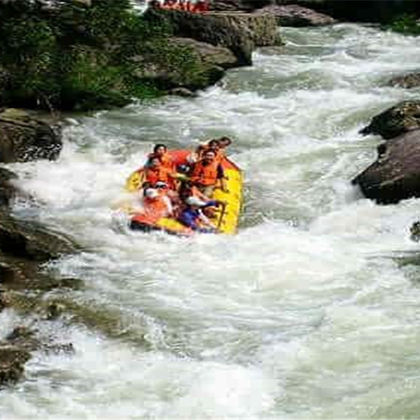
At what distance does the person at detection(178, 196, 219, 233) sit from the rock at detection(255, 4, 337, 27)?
14.3 metres

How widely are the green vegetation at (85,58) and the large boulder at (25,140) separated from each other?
1330 mm

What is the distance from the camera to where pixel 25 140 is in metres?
11.8

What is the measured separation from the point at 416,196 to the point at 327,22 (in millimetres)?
14798

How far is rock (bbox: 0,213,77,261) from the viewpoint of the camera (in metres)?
8.53

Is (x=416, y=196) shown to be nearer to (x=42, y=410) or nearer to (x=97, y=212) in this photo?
(x=97, y=212)

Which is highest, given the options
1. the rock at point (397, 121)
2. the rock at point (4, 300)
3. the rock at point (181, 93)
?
the rock at point (397, 121)

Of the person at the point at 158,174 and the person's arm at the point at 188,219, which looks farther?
the person at the point at 158,174

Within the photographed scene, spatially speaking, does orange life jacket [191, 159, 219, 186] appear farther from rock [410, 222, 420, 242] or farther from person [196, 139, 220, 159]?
rock [410, 222, 420, 242]

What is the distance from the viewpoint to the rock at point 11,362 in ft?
20.5

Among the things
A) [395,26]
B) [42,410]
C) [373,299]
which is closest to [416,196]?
[373,299]

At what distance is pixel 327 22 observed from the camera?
24.4 m

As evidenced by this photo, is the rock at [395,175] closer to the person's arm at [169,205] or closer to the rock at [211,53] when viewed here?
the person's arm at [169,205]

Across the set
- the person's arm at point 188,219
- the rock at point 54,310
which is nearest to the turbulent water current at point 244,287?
the rock at point 54,310

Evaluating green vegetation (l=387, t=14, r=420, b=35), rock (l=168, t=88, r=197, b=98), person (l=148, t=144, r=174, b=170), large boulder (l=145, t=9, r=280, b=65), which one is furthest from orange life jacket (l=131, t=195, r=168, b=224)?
green vegetation (l=387, t=14, r=420, b=35)
